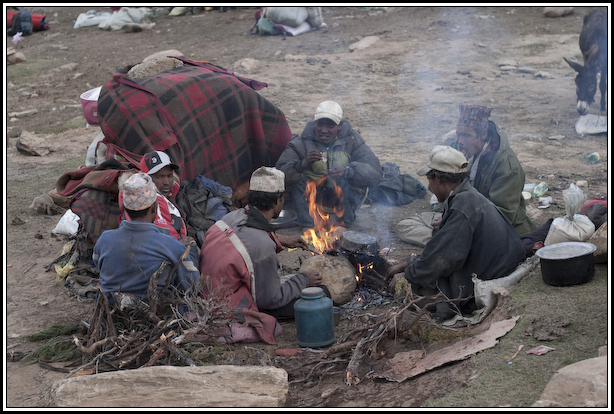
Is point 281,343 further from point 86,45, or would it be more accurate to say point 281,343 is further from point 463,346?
point 86,45

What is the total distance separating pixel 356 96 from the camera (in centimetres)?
1161

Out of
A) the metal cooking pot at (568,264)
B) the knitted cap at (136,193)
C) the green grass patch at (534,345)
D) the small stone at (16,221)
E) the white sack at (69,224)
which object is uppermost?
the knitted cap at (136,193)

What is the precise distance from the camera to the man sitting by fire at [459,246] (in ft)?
13.8

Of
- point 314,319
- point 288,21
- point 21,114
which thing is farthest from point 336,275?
point 288,21

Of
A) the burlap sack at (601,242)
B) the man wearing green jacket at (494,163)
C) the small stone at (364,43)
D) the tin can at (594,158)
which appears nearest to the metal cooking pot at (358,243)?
the man wearing green jacket at (494,163)

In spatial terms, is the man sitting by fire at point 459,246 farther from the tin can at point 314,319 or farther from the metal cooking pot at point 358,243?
the metal cooking pot at point 358,243

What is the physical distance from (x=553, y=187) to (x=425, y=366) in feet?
15.7

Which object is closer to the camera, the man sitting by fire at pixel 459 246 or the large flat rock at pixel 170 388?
the large flat rock at pixel 170 388

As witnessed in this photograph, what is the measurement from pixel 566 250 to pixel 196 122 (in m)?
3.93

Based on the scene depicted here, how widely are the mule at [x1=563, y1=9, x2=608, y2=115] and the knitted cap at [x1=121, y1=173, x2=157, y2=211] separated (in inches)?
327

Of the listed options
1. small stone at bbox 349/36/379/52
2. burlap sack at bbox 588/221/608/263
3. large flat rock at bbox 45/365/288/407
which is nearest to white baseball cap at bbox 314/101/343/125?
burlap sack at bbox 588/221/608/263

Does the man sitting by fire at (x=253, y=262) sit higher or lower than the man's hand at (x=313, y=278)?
higher

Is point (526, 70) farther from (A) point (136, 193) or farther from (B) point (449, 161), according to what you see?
(A) point (136, 193)

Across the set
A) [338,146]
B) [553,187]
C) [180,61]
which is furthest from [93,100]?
[553,187]
